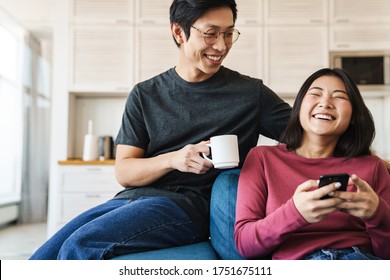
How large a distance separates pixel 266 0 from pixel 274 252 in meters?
2.57

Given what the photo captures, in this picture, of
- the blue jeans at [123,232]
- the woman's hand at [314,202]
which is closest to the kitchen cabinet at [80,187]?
the blue jeans at [123,232]

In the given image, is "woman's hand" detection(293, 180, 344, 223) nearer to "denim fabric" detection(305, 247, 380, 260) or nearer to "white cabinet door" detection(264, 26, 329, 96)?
"denim fabric" detection(305, 247, 380, 260)

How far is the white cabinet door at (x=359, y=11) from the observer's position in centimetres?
301

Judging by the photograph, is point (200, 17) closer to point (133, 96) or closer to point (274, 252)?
point (133, 96)

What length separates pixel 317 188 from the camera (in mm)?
719

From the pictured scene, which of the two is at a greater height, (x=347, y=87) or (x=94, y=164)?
(x=347, y=87)

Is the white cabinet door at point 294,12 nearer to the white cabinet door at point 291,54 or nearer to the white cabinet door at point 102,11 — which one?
the white cabinet door at point 291,54

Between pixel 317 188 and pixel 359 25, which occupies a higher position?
pixel 359 25

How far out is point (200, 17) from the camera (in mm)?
1070

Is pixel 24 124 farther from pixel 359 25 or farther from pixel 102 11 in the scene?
pixel 359 25

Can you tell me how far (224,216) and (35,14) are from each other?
11.5ft

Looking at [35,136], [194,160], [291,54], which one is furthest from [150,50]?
[194,160]

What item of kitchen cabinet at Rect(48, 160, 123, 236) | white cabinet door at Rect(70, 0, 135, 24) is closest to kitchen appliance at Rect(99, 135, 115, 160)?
kitchen cabinet at Rect(48, 160, 123, 236)
